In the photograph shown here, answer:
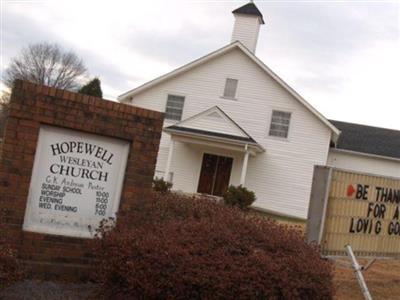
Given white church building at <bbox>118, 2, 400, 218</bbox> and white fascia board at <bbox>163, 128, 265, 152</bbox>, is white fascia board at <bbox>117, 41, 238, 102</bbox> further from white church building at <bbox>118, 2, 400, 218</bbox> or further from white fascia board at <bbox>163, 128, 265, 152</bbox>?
white fascia board at <bbox>163, 128, 265, 152</bbox>

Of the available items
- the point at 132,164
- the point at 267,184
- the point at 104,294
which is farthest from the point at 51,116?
the point at 267,184

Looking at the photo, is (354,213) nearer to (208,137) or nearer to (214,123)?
(208,137)

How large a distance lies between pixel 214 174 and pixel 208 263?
21634 millimetres

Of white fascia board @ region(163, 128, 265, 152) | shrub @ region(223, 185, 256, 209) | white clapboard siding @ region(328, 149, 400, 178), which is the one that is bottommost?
shrub @ region(223, 185, 256, 209)

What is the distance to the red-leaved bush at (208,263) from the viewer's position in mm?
5082

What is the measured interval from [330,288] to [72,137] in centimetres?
337

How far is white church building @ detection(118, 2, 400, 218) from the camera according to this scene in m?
25.4

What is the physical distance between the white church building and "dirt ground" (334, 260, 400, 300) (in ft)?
44.7

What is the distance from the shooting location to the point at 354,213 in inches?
341

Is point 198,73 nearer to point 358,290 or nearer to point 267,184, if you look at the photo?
point 267,184

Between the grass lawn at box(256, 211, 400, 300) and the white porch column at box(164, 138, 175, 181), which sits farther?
the white porch column at box(164, 138, 175, 181)

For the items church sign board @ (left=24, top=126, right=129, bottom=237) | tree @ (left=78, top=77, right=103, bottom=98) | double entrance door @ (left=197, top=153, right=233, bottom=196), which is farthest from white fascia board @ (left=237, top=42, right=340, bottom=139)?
church sign board @ (left=24, top=126, right=129, bottom=237)

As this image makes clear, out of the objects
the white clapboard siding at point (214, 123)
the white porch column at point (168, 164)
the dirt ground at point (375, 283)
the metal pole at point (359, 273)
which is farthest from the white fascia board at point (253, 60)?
the metal pole at point (359, 273)

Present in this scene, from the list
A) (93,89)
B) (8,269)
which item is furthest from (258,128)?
(8,269)
